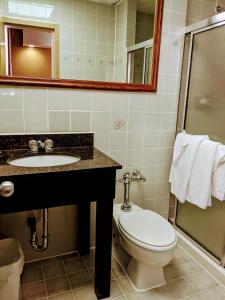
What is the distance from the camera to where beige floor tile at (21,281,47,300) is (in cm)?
141

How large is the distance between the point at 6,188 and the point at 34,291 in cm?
84

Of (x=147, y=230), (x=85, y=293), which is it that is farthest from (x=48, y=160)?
(x=85, y=293)

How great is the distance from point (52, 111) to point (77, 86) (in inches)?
8.9

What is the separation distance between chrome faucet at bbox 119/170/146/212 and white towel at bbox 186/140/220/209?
0.36 metres

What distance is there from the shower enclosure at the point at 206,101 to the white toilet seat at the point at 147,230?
394 millimetres

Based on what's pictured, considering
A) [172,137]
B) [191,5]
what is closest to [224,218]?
[172,137]

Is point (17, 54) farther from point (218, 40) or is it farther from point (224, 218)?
point (224, 218)

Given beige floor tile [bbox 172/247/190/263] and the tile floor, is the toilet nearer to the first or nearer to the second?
the tile floor

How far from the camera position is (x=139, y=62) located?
5.68 ft

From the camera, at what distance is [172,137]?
1.94 meters

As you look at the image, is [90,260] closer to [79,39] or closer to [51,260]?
[51,260]

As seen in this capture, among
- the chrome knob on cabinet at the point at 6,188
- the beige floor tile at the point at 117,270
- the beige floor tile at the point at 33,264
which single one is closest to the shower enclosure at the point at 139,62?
the chrome knob on cabinet at the point at 6,188

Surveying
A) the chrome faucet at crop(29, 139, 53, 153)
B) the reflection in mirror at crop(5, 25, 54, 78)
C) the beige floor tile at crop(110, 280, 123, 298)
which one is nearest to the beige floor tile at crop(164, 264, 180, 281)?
the beige floor tile at crop(110, 280, 123, 298)

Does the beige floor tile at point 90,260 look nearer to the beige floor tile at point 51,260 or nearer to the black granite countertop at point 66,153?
the beige floor tile at point 51,260
